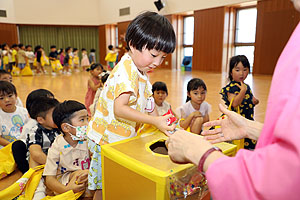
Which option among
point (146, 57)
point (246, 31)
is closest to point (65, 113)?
point (146, 57)

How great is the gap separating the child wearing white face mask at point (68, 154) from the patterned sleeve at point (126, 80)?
543 mm

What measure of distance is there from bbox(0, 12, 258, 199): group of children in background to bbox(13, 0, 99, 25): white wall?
14.7 m

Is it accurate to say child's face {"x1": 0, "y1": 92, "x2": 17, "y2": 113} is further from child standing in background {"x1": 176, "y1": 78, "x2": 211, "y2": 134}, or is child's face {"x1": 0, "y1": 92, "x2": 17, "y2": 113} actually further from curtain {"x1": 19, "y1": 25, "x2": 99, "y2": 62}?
curtain {"x1": 19, "y1": 25, "x2": 99, "y2": 62}

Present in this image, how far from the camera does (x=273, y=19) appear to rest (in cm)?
855

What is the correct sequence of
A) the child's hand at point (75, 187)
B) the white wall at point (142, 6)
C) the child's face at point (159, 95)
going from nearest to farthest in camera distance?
the child's hand at point (75, 187) < the child's face at point (159, 95) < the white wall at point (142, 6)

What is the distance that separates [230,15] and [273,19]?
181 centimetres

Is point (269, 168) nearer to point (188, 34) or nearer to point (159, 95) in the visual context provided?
point (159, 95)

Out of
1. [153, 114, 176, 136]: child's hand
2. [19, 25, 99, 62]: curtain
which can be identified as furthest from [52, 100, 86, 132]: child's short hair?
[19, 25, 99, 62]: curtain

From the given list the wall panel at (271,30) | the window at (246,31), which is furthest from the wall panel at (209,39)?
the wall panel at (271,30)

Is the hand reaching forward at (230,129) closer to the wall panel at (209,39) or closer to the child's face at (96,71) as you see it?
the child's face at (96,71)

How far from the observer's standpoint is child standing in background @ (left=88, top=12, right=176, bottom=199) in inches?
48.8

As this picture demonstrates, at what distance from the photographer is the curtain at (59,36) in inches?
631

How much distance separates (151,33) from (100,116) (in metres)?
0.57

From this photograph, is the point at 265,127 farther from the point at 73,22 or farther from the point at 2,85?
the point at 73,22
